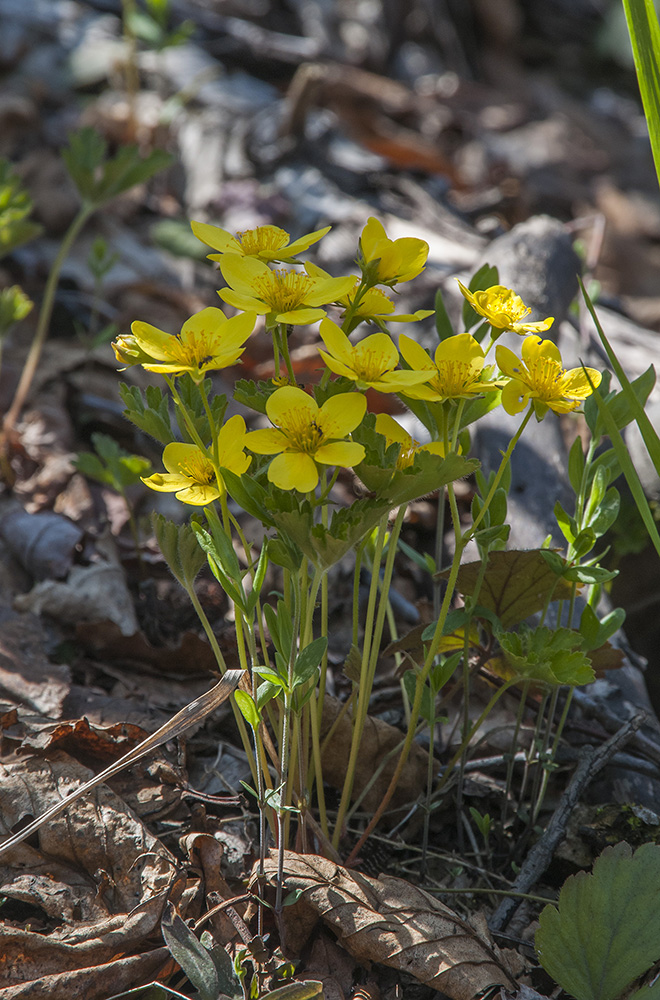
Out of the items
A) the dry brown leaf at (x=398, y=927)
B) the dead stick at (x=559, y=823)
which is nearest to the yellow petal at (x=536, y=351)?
the dead stick at (x=559, y=823)

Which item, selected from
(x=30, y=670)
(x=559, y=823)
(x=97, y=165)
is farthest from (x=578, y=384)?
(x=97, y=165)

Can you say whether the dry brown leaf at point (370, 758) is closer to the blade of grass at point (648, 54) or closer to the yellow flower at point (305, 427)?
the yellow flower at point (305, 427)

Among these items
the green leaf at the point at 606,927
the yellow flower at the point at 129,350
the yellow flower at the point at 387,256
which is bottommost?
the green leaf at the point at 606,927

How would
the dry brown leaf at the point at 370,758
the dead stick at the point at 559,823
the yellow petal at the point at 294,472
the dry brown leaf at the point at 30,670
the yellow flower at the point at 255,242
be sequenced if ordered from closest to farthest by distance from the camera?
1. the yellow petal at the point at 294,472
2. the yellow flower at the point at 255,242
3. the dead stick at the point at 559,823
4. the dry brown leaf at the point at 370,758
5. the dry brown leaf at the point at 30,670

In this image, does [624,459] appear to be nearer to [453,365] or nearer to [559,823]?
[453,365]

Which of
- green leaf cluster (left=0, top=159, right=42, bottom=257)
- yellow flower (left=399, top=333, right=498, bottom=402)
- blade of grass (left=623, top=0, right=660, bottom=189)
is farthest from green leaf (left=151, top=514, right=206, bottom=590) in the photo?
green leaf cluster (left=0, top=159, right=42, bottom=257)

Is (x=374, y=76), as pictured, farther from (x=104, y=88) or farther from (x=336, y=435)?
(x=336, y=435)

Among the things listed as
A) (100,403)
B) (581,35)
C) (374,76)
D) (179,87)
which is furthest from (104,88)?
(581,35)

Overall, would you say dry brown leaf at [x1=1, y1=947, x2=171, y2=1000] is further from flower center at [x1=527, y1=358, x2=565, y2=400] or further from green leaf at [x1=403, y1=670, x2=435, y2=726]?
flower center at [x1=527, y1=358, x2=565, y2=400]
